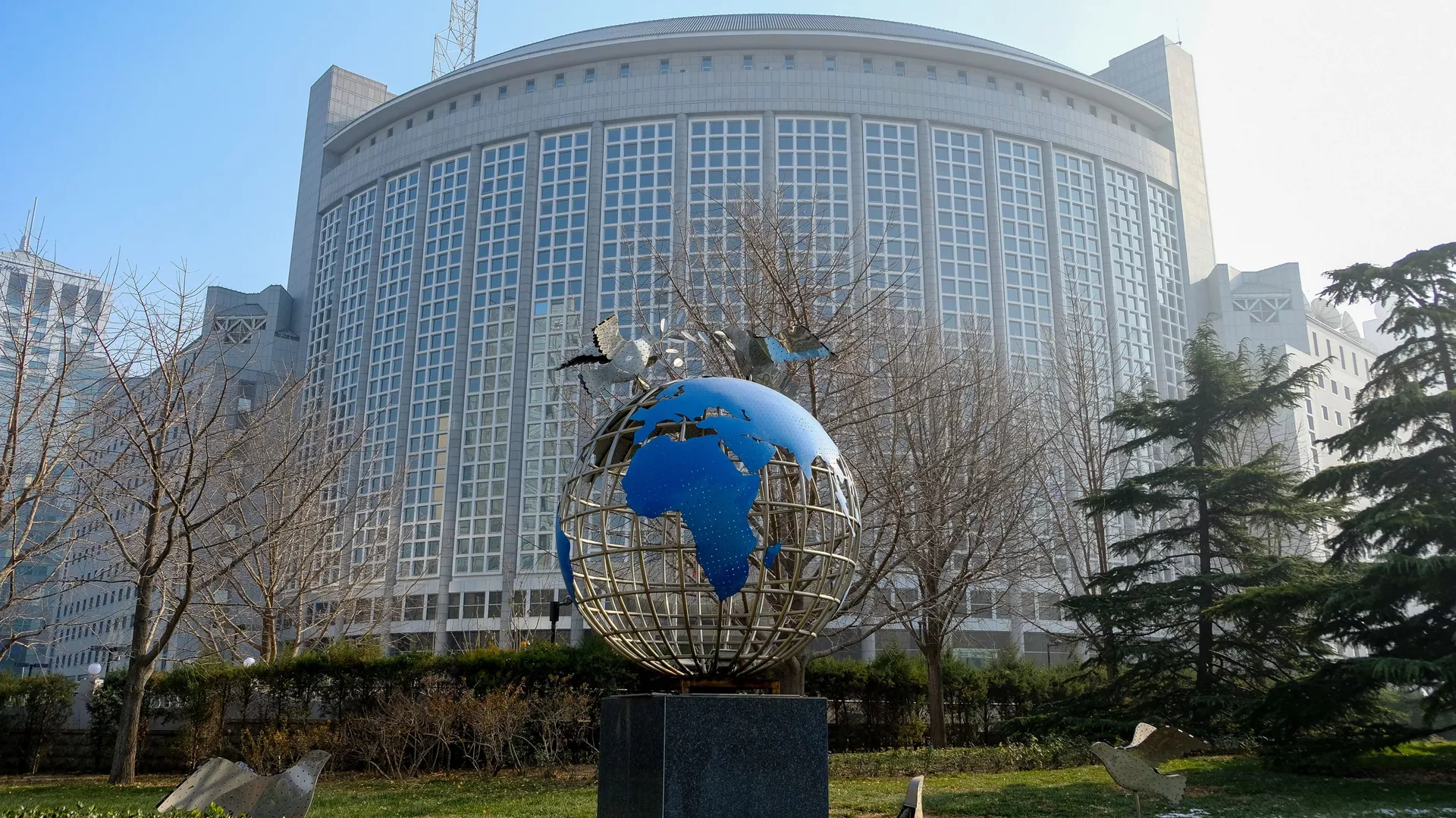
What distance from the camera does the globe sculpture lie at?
5.12m

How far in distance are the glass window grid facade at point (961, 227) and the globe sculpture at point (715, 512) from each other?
36638mm

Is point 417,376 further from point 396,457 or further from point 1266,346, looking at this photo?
point 1266,346

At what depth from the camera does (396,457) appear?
145ft

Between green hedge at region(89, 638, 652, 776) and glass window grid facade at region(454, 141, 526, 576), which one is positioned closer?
green hedge at region(89, 638, 652, 776)

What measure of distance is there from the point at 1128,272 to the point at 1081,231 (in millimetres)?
3231

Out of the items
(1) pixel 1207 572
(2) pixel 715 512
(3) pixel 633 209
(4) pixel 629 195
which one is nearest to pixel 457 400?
(3) pixel 633 209

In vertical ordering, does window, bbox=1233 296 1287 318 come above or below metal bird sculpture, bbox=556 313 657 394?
above

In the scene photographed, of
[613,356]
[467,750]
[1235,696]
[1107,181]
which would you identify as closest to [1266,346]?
[1107,181]

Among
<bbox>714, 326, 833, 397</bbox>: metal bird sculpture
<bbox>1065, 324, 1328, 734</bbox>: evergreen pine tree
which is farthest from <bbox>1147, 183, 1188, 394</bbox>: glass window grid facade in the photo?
<bbox>714, 326, 833, 397</bbox>: metal bird sculpture

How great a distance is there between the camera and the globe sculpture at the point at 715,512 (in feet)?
16.8

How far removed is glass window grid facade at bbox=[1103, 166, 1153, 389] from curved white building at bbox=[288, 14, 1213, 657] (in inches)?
5.5

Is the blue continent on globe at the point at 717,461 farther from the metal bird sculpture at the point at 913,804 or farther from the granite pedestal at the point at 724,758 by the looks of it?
the metal bird sculpture at the point at 913,804

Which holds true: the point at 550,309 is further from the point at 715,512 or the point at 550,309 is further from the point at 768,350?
the point at 715,512

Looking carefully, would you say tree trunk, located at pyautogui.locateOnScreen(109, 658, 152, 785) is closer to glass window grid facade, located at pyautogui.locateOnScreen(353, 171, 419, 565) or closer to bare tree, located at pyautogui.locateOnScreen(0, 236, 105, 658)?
bare tree, located at pyautogui.locateOnScreen(0, 236, 105, 658)
